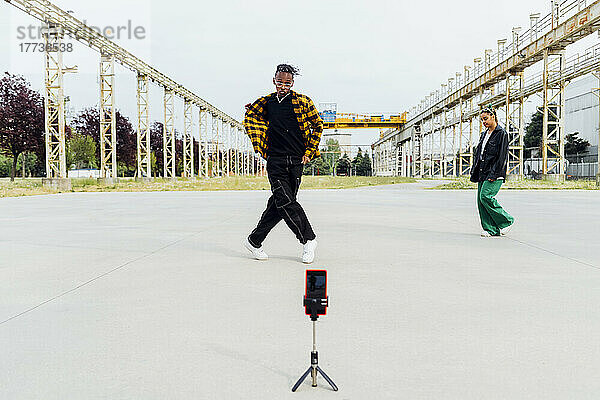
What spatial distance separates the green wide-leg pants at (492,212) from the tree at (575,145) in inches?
2166

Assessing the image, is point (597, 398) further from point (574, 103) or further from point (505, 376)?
point (574, 103)

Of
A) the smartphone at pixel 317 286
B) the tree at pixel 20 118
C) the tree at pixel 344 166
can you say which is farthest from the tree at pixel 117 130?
the tree at pixel 344 166

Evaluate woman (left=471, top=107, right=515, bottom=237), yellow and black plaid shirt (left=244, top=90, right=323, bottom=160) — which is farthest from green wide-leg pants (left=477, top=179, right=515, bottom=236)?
yellow and black plaid shirt (left=244, top=90, right=323, bottom=160)

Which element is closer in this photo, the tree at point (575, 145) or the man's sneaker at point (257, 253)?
the man's sneaker at point (257, 253)

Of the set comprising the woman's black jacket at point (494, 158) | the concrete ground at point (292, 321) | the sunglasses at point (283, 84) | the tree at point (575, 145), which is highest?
the tree at point (575, 145)

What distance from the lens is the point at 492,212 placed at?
7488mm

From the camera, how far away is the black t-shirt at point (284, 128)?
5.22 metres

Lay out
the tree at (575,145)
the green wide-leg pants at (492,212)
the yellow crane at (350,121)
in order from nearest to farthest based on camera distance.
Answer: the green wide-leg pants at (492,212) → the yellow crane at (350,121) → the tree at (575,145)

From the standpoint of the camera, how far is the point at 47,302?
12.4ft

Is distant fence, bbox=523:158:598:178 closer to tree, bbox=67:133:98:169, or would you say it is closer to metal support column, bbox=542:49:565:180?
metal support column, bbox=542:49:565:180

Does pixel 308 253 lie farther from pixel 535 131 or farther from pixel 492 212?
pixel 535 131

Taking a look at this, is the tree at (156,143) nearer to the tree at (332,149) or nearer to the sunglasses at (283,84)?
the tree at (332,149)

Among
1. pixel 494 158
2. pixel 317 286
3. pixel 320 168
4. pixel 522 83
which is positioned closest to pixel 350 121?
pixel 522 83

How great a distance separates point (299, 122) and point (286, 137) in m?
0.21
